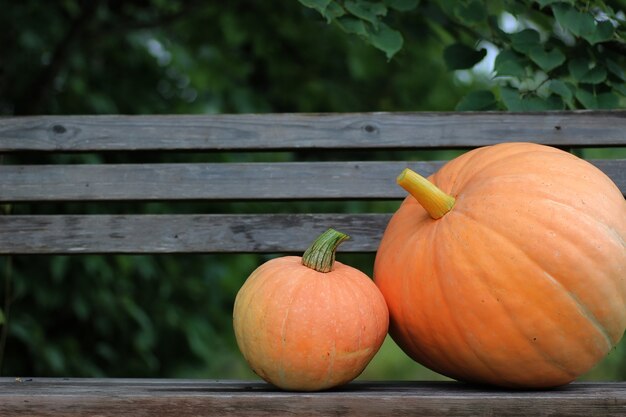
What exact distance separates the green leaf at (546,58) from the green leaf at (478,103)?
182mm

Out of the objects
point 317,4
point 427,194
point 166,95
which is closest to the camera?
point 427,194

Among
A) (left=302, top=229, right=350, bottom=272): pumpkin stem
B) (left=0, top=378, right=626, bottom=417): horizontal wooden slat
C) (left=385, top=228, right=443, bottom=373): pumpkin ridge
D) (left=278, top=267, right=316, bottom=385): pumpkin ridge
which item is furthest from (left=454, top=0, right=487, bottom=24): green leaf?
(left=0, top=378, right=626, bottom=417): horizontal wooden slat

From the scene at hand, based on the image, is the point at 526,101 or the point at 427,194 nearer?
the point at 427,194

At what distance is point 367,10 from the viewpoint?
7.18 feet

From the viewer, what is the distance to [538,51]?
84.7 inches

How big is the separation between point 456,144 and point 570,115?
0.29 m

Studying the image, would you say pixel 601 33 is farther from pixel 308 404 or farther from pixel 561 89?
pixel 308 404

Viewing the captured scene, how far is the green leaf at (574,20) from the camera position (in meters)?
2.06

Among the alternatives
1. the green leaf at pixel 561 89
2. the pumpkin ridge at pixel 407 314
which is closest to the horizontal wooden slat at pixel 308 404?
the pumpkin ridge at pixel 407 314

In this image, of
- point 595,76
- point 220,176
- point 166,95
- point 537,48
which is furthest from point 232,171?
point 166,95

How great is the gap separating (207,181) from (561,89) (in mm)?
917

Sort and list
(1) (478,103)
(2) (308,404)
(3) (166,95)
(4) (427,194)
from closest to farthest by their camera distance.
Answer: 1. (2) (308,404)
2. (4) (427,194)
3. (1) (478,103)
4. (3) (166,95)

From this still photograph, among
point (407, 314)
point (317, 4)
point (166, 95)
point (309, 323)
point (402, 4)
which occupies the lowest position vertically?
point (166, 95)

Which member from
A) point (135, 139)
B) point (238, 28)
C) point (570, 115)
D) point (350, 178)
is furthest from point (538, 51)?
point (238, 28)
